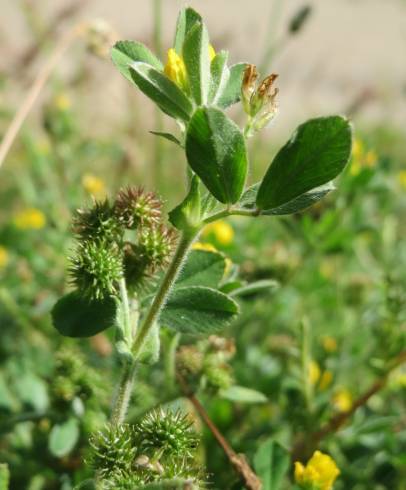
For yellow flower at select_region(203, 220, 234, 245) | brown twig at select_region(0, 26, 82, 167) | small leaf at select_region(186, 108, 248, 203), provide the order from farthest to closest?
yellow flower at select_region(203, 220, 234, 245) < brown twig at select_region(0, 26, 82, 167) < small leaf at select_region(186, 108, 248, 203)

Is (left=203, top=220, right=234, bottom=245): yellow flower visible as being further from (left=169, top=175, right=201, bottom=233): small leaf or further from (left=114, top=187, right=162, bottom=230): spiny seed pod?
(left=169, top=175, right=201, bottom=233): small leaf

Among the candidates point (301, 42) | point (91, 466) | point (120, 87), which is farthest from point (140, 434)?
point (301, 42)

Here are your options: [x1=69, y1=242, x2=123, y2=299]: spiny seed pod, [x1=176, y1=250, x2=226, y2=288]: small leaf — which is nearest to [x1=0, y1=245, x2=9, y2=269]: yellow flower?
[x1=176, y1=250, x2=226, y2=288]: small leaf

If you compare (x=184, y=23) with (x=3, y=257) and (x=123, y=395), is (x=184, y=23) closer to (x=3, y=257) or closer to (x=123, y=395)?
(x=123, y=395)

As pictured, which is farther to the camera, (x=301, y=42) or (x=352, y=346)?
(x=301, y=42)

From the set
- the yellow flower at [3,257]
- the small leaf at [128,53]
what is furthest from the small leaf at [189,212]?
the yellow flower at [3,257]

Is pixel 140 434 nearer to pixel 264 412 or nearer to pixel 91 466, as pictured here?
pixel 91 466

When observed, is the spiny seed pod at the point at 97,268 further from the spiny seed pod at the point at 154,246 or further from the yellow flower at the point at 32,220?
the yellow flower at the point at 32,220

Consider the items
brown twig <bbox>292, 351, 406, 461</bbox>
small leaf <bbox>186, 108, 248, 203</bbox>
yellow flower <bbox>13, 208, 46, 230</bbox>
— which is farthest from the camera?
yellow flower <bbox>13, 208, 46, 230</bbox>
